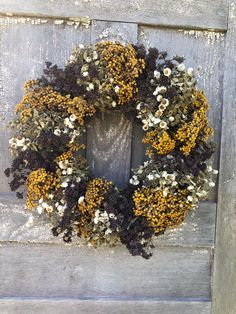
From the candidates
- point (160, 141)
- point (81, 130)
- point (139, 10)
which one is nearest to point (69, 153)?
point (81, 130)

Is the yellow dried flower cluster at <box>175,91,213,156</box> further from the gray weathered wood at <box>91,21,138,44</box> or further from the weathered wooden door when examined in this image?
the gray weathered wood at <box>91,21,138,44</box>

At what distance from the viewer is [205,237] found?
198cm

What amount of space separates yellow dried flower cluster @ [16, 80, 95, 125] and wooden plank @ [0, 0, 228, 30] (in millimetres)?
368

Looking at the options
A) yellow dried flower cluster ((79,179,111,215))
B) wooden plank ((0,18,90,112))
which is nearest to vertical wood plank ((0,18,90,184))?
wooden plank ((0,18,90,112))

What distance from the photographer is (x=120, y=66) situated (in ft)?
5.55

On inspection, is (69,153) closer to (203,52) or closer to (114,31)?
(114,31)

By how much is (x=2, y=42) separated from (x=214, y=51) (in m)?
0.95

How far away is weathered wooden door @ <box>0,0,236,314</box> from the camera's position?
188 cm

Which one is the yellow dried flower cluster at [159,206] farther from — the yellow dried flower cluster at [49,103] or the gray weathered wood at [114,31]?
the gray weathered wood at [114,31]

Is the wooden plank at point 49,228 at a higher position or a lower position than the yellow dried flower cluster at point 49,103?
lower

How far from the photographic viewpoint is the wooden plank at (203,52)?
1933 millimetres

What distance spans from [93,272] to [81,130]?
0.66m

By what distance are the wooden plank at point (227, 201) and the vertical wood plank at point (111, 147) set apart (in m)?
0.45

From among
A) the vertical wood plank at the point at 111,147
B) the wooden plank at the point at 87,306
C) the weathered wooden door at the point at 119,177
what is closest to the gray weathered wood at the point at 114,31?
the weathered wooden door at the point at 119,177
